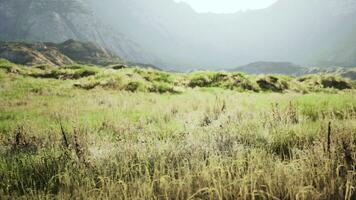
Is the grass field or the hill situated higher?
the hill

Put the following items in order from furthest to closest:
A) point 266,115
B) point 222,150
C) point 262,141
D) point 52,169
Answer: point 266,115 → point 262,141 → point 222,150 → point 52,169

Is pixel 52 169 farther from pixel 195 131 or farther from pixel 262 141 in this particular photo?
pixel 262 141

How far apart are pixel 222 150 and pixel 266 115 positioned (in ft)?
12.2

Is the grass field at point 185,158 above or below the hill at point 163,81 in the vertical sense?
below

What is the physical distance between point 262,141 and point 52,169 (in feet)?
14.4

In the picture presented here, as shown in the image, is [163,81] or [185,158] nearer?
[185,158]

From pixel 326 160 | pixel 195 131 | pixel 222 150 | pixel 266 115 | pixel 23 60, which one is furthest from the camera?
pixel 23 60

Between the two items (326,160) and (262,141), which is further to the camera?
(262,141)

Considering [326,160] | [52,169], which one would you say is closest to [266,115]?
[326,160]

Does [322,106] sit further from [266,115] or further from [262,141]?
[262,141]

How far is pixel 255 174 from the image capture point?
5691 mm

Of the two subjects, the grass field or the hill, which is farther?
the hill

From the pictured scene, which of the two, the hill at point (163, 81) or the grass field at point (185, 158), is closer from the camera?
the grass field at point (185, 158)

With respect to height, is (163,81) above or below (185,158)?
above
